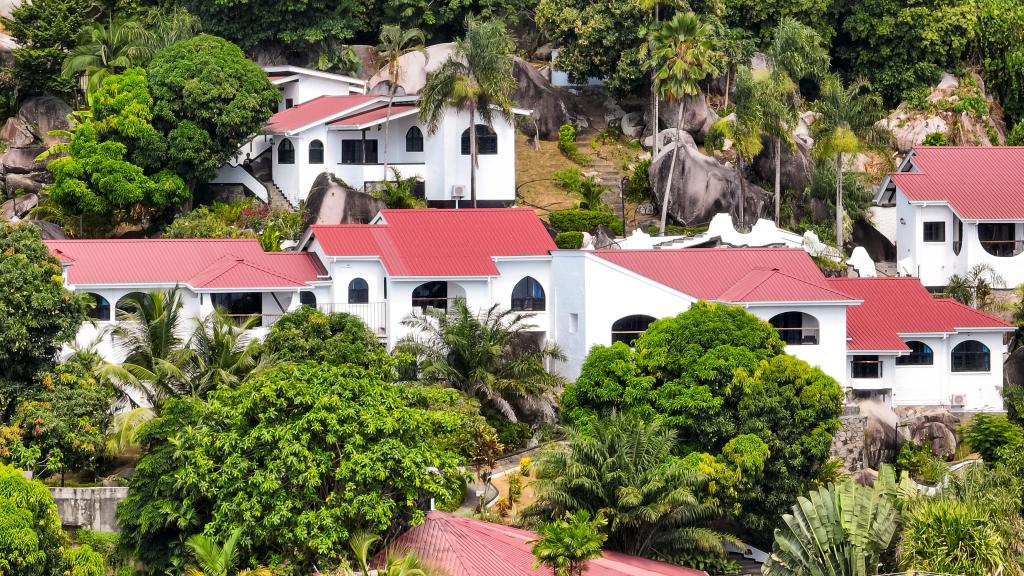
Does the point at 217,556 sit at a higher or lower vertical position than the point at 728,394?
lower

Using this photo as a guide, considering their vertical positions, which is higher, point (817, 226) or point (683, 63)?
point (683, 63)

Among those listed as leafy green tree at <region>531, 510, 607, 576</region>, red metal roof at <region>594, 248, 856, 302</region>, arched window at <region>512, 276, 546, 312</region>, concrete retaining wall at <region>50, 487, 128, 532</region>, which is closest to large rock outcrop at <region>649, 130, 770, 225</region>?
red metal roof at <region>594, 248, 856, 302</region>

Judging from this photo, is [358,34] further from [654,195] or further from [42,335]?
[42,335]

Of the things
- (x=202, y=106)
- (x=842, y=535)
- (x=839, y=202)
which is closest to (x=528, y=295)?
(x=839, y=202)

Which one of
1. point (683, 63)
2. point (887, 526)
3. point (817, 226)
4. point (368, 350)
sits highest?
point (683, 63)

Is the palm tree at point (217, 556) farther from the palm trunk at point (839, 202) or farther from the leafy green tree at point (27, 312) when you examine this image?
the palm trunk at point (839, 202)

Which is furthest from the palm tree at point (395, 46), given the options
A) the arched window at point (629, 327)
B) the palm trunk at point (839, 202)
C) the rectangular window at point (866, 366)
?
the rectangular window at point (866, 366)

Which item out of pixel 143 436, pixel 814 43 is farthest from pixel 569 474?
pixel 814 43

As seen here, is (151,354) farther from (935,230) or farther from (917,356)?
(935,230)
